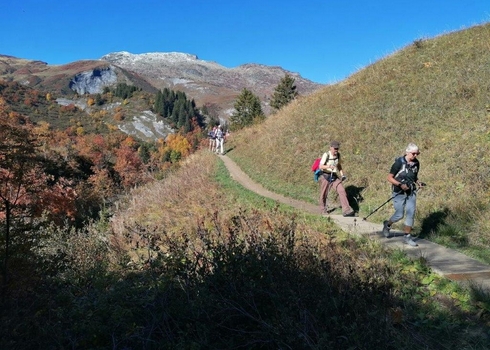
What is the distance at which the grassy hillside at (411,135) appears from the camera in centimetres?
855

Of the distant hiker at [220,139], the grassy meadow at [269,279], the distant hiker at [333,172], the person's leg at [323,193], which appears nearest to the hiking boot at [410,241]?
the grassy meadow at [269,279]

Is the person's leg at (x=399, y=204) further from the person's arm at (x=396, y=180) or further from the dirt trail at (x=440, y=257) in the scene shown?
the dirt trail at (x=440, y=257)

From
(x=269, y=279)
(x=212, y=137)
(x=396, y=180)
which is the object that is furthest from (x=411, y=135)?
(x=212, y=137)

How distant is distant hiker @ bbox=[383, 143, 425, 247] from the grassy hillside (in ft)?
2.48

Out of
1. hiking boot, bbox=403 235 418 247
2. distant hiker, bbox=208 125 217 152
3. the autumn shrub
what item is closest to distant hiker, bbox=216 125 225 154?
distant hiker, bbox=208 125 217 152

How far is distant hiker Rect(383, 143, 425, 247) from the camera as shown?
22.0 feet

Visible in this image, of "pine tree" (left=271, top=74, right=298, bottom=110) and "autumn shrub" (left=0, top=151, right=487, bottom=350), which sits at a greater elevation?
"pine tree" (left=271, top=74, right=298, bottom=110)

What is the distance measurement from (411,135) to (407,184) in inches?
300

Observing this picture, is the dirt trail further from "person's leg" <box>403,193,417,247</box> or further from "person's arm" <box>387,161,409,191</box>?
"person's arm" <box>387,161,409,191</box>

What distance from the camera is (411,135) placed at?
13594 millimetres

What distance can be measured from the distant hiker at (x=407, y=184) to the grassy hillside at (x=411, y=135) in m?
0.76

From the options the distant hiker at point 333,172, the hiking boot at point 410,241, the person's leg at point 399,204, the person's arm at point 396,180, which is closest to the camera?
the hiking boot at point 410,241

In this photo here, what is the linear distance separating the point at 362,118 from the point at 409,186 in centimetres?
1076

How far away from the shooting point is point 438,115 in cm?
1418
